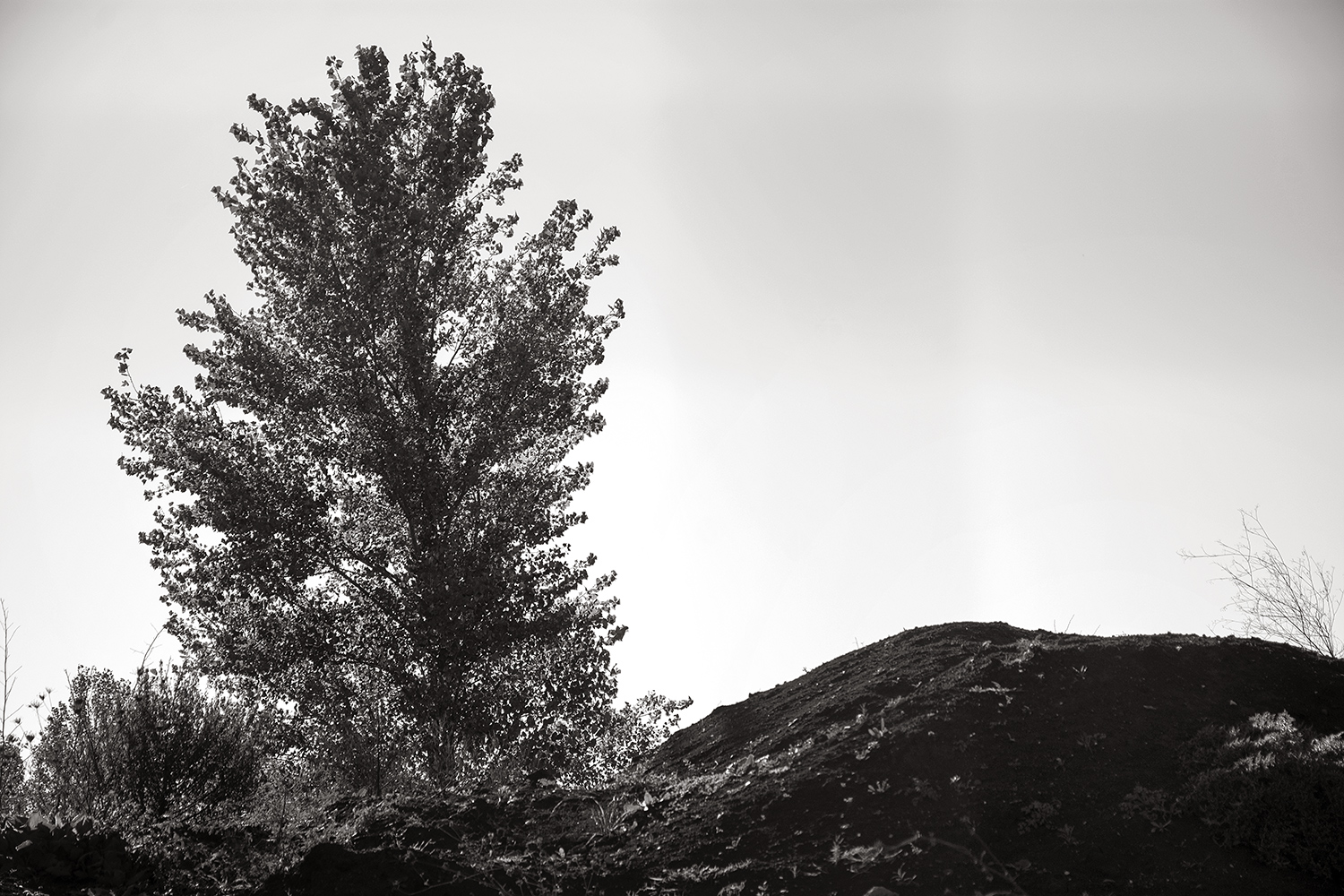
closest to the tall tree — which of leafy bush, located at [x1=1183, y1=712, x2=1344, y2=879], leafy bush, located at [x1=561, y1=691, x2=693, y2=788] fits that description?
leafy bush, located at [x1=561, y1=691, x2=693, y2=788]

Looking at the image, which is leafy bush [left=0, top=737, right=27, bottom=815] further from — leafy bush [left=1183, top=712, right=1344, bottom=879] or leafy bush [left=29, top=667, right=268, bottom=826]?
leafy bush [left=1183, top=712, right=1344, bottom=879]

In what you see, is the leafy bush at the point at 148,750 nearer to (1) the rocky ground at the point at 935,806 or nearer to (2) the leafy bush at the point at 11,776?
(2) the leafy bush at the point at 11,776

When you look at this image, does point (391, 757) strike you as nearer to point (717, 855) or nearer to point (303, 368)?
point (303, 368)

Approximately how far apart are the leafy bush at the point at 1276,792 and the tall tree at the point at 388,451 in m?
6.01

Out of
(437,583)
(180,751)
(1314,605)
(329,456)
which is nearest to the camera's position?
(180,751)

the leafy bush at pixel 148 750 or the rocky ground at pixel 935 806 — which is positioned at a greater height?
the leafy bush at pixel 148 750

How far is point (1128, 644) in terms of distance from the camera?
725 cm

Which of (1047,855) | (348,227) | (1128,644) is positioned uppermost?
(348,227)

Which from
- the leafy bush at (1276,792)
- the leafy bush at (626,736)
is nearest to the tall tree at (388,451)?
the leafy bush at (626,736)

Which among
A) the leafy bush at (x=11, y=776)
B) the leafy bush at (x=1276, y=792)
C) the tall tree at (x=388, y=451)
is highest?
the tall tree at (x=388, y=451)

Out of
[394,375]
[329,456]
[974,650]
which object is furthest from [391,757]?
[974,650]

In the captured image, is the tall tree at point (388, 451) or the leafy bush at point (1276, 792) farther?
the tall tree at point (388, 451)

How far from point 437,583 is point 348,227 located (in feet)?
13.2

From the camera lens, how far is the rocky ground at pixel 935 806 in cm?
475
